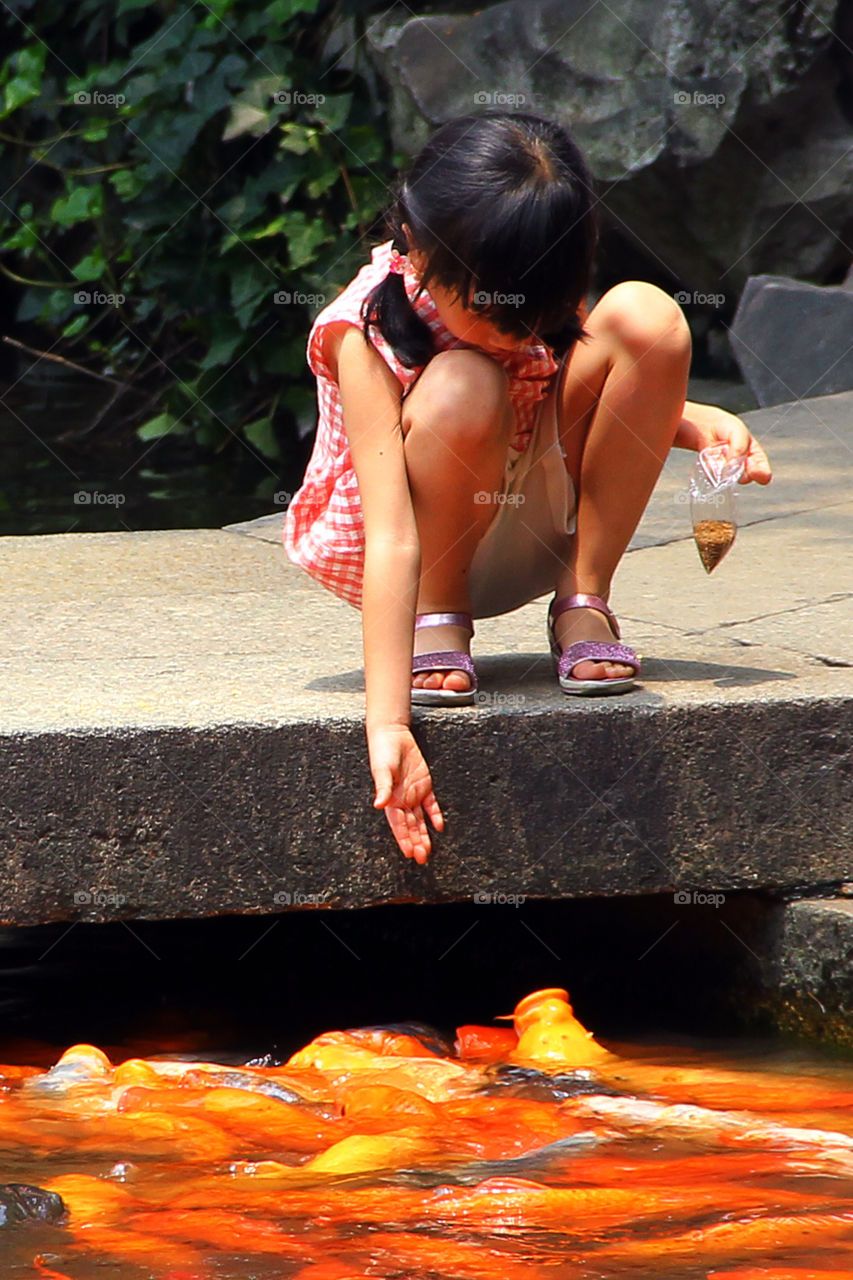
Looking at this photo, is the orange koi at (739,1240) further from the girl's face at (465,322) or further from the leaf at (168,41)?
the leaf at (168,41)

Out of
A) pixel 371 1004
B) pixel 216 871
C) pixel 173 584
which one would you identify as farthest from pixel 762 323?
pixel 216 871

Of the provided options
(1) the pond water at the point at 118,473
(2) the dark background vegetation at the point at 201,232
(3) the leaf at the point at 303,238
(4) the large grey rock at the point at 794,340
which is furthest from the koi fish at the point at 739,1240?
(3) the leaf at the point at 303,238

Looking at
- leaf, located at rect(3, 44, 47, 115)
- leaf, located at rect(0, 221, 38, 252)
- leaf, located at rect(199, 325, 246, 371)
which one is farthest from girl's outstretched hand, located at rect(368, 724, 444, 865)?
leaf, located at rect(0, 221, 38, 252)

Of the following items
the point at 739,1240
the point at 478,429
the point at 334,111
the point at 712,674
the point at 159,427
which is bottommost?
the point at 739,1240

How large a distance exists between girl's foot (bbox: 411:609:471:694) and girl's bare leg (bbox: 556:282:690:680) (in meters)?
0.14

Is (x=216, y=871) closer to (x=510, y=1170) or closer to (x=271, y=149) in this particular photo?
(x=510, y=1170)

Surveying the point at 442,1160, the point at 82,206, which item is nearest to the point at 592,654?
the point at 442,1160

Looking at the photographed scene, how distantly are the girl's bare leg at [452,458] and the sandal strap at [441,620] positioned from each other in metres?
0.01

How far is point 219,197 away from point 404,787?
181 inches

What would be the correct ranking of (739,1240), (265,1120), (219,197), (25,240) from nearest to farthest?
1. (739,1240)
2. (265,1120)
3. (219,197)
4. (25,240)

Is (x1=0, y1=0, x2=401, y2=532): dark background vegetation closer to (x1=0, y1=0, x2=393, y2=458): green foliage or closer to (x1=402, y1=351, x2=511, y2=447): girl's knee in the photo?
(x1=0, y1=0, x2=393, y2=458): green foliage

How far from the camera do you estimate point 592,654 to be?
2.06 meters

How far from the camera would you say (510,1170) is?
1.70 metres

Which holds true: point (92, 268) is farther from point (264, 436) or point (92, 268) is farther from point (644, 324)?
point (644, 324)
